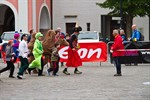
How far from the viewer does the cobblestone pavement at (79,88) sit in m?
12.4

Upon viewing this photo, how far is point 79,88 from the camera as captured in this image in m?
14.1

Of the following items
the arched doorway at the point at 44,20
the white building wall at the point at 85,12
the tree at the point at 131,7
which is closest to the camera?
the tree at the point at 131,7

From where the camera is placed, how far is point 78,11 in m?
49.0

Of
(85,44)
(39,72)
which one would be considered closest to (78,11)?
(85,44)

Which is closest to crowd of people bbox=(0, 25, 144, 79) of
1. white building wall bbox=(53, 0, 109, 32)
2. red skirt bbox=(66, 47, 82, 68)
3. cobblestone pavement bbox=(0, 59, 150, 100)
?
red skirt bbox=(66, 47, 82, 68)

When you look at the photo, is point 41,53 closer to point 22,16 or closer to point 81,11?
point 22,16

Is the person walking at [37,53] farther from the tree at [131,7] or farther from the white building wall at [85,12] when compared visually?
the white building wall at [85,12]

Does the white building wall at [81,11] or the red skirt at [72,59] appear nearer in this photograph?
the red skirt at [72,59]

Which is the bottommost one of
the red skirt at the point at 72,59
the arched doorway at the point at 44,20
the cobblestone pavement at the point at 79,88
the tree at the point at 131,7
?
the cobblestone pavement at the point at 79,88

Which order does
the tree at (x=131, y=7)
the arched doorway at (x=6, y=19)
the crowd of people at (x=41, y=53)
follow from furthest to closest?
the arched doorway at (x=6, y=19)
the tree at (x=131, y=7)
the crowd of people at (x=41, y=53)

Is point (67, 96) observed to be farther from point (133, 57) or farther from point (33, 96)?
point (133, 57)

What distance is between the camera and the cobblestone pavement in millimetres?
12352

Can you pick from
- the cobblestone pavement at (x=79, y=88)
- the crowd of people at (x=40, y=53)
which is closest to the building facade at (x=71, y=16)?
the crowd of people at (x=40, y=53)

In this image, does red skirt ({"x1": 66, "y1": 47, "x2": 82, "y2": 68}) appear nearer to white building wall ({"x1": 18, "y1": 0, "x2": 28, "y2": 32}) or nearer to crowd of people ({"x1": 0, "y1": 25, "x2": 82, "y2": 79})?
crowd of people ({"x1": 0, "y1": 25, "x2": 82, "y2": 79})
